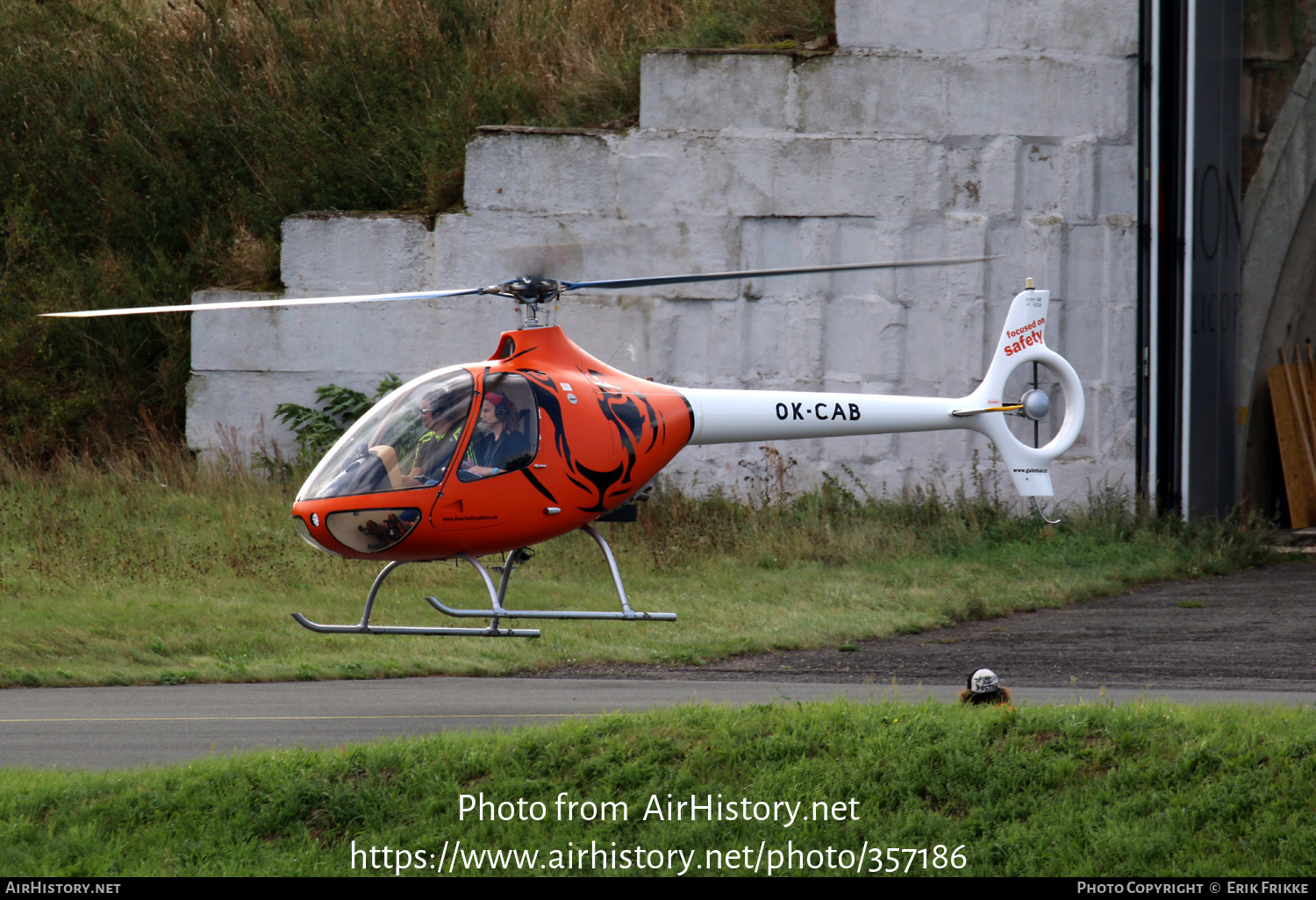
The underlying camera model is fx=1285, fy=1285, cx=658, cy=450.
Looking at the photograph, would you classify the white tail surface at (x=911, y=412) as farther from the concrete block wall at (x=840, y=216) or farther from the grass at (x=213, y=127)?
the grass at (x=213, y=127)

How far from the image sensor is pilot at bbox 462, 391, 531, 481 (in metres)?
8.02

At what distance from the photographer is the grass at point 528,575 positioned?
11.4 m

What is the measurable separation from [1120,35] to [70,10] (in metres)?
16.2

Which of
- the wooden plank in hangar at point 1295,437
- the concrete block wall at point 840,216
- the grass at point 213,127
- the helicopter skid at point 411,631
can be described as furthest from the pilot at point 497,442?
the wooden plank in hangar at point 1295,437

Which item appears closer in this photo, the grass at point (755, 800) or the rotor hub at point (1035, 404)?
the grass at point (755, 800)

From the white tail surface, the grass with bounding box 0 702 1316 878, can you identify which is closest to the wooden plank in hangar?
the white tail surface

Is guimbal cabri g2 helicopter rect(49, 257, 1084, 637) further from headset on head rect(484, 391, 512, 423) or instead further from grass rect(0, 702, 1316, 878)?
grass rect(0, 702, 1316, 878)

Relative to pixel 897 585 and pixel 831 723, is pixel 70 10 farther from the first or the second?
pixel 831 723

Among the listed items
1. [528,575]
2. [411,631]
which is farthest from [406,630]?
[528,575]

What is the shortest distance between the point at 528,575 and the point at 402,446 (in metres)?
5.85

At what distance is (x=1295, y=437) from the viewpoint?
57.6 feet

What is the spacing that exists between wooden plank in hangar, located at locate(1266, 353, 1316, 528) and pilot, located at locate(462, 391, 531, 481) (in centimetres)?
1329

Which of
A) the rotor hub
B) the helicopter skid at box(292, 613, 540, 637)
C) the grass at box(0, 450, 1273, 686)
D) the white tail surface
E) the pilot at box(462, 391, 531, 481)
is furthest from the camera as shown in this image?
the grass at box(0, 450, 1273, 686)

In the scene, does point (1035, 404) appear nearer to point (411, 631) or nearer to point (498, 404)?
point (498, 404)
